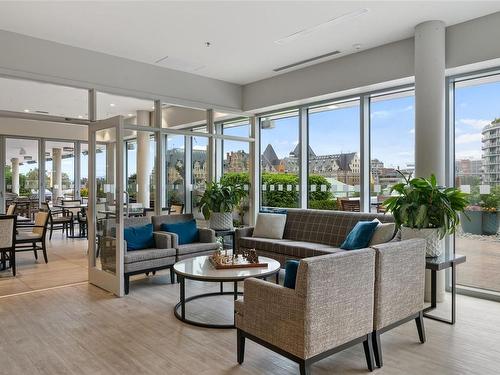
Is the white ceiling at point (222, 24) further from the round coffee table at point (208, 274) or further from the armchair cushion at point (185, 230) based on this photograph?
the round coffee table at point (208, 274)

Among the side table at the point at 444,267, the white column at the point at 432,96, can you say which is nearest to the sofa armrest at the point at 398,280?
the side table at the point at 444,267

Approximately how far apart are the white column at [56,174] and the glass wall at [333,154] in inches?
274

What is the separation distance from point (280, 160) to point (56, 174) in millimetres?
6630

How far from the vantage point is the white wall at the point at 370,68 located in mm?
4367

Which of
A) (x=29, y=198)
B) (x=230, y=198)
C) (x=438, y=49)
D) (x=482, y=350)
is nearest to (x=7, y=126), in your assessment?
(x=29, y=198)

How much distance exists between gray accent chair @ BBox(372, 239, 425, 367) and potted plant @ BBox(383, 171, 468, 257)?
0.61 meters

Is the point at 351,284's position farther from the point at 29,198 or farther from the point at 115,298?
the point at 29,198

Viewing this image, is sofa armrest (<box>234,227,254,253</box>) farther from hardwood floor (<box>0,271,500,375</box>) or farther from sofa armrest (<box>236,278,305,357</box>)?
sofa armrest (<box>236,278,305,357</box>)

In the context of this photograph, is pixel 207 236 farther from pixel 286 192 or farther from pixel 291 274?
pixel 291 274

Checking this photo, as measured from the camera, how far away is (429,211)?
12.8 ft

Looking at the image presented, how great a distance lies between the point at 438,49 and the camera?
451 cm

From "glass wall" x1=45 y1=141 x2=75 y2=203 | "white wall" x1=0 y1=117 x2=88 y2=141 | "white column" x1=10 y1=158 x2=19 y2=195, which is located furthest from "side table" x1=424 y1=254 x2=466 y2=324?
"white column" x1=10 y1=158 x2=19 y2=195

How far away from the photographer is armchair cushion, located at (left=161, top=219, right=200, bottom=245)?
18.6 ft

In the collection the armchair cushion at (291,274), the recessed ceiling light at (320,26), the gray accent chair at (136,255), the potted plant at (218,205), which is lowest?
the gray accent chair at (136,255)
